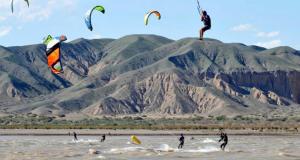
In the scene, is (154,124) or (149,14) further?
(154,124)

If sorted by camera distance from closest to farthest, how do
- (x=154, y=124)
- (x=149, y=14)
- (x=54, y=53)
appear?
1. (x=54, y=53)
2. (x=149, y=14)
3. (x=154, y=124)

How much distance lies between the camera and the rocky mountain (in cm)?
12875

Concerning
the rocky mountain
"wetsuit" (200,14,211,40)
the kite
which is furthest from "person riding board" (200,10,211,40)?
the rocky mountain

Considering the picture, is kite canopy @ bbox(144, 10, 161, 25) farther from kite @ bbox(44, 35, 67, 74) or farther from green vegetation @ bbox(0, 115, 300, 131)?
green vegetation @ bbox(0, 115, 300, 131)

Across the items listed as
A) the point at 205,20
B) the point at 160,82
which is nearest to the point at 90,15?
the point at 205,20

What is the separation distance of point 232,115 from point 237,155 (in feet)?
283

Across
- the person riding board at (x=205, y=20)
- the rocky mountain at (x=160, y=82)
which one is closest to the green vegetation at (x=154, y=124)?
the rocky mountain at (x=160, y=82)

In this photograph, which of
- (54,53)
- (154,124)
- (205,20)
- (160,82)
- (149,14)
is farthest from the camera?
(160,82)

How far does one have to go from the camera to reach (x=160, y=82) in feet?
449

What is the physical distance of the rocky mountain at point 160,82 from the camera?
5069 inches

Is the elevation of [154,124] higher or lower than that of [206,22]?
lower

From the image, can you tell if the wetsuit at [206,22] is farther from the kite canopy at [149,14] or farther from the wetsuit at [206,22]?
the kite canopy at [149,14]

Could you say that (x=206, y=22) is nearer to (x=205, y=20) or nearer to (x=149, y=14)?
(x=205, y=20)

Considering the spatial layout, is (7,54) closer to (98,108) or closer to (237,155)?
(98,108)
